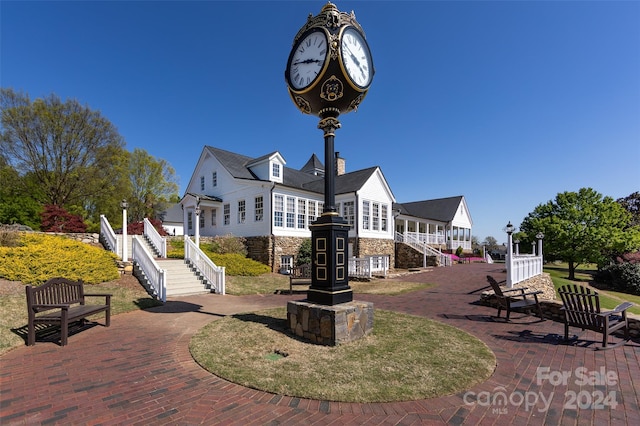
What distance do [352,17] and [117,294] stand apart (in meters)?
10.3

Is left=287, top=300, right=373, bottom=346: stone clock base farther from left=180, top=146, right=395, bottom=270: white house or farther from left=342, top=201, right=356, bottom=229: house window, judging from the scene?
left=342, top=201, right=356, bottom=229: house window

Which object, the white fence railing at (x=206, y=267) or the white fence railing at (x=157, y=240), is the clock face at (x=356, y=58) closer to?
the white fence railing at (x=206, y=267)

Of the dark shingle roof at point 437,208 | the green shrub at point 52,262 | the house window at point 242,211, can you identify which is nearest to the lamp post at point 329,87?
the green shrub at point 52,262

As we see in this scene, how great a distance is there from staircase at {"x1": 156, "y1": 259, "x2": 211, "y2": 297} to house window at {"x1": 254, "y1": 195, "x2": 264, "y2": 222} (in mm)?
6302

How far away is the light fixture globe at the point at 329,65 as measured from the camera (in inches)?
222

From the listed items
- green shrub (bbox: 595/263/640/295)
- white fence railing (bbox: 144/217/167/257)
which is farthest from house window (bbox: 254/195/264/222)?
green shrub (bbox: 595/263/640/295)

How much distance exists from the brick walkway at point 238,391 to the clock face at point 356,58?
5.48 metres

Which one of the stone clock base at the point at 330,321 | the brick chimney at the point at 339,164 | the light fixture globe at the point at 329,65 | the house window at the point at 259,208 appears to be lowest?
the stone clock base at the point at 330,321

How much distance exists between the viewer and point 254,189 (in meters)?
19.4

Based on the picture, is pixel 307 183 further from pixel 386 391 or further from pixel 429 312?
pixel 386 391

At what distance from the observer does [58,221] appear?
18.5 meters

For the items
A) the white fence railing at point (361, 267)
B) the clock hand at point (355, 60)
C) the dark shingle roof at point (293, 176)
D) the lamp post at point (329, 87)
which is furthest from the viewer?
the dark shingle roof at point (293, 176)

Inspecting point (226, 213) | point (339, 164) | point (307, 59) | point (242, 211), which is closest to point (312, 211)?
point (242, 211)

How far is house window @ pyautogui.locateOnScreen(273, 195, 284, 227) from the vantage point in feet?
61.2
